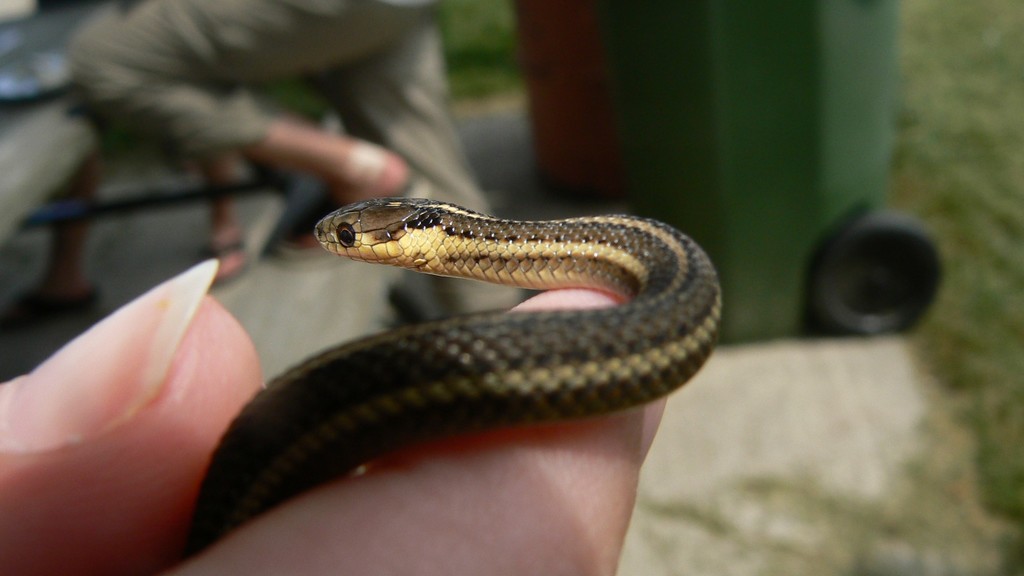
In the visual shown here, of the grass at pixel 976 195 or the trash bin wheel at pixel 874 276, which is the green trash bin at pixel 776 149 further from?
the grass at pixel 976 195

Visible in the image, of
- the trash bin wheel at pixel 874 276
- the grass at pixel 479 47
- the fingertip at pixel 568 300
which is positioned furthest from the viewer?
the grass at pixel 479 47

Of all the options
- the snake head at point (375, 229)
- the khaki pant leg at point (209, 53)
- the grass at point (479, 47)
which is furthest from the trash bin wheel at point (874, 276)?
the grass at point (479, 47)

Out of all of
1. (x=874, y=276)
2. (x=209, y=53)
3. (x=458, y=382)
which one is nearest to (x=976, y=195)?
(x=874, y=276)

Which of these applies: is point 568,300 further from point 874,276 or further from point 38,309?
point 38,309

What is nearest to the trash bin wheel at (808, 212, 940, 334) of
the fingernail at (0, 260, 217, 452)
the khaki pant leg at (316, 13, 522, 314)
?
the khaki pant leg at (316, 13, 522, 314)

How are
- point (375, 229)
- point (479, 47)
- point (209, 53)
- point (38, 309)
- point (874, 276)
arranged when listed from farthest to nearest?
point (479, 47) → point (38, 309) → point (874, 276) → point (209, 53) → point (375, 229)

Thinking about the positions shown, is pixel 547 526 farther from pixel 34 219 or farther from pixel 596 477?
pixel 34 219

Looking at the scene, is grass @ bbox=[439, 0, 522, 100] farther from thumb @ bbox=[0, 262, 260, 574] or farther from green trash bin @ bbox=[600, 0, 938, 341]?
thumb @ bbox=[0, 262, 260, 574]
